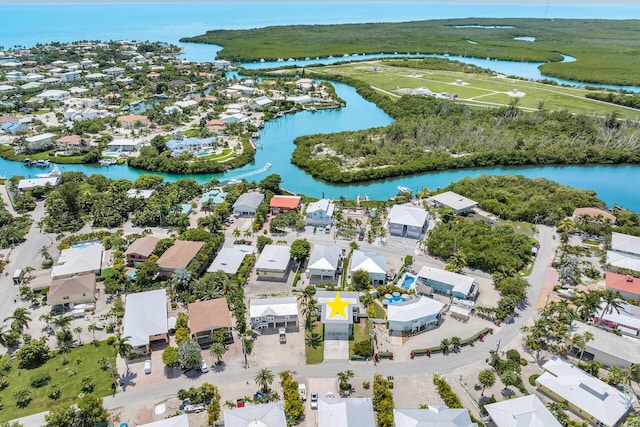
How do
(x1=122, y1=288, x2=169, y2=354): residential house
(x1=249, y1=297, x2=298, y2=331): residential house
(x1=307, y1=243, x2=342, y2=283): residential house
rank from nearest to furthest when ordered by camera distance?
(x1=122, y1=288, x2=169, y2=354): residential house → (x1=249, y1=297, x2=298, y2=331): residential house → (x1=307, y1=243, x2=342, y2=283): residential house

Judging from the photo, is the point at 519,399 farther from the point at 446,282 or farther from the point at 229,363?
the point at 229,363

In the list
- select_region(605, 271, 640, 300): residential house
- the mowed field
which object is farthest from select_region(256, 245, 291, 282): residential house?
the mowed field

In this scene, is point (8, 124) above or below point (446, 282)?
above

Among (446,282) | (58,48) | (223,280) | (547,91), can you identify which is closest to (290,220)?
(223,280)

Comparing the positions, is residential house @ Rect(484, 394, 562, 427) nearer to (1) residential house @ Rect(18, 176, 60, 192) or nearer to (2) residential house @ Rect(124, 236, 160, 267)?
(2) residential house @ Rect(124, 236, 160, 267)

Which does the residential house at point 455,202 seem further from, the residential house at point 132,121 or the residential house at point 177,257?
the residential house at point 132,121

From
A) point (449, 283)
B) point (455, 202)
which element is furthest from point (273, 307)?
point (455, 202)

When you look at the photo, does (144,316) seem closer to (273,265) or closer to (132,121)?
(273,265)
